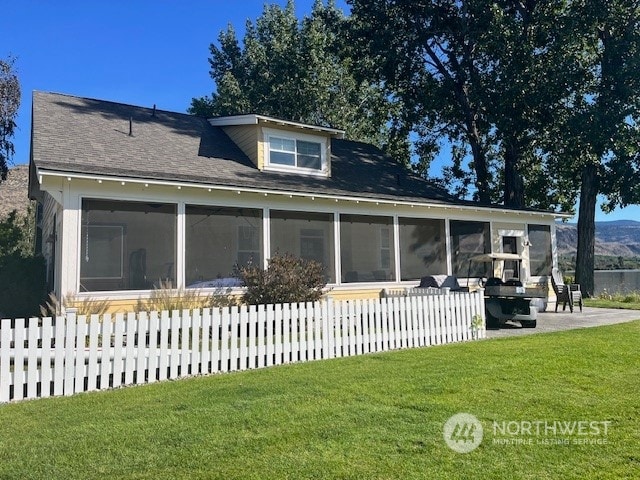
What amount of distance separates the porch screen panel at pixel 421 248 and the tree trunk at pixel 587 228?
372 inches

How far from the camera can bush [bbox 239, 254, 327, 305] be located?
33.9 ft

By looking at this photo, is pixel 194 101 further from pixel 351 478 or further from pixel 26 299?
pixel 351 478

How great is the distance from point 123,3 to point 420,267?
13.4m

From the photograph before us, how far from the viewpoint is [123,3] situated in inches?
672

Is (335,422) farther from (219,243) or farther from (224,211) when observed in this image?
(219,243)

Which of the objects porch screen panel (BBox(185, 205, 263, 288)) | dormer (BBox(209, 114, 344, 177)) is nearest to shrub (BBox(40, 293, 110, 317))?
porch screen panel (BBox(185, 205, 263, 288))

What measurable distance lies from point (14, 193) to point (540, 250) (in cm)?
4040

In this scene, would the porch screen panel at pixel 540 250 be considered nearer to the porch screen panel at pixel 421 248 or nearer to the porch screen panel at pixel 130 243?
the porch screen panel at pixel 421 248

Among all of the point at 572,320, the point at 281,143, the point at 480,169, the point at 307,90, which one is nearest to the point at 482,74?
the point at 480,169

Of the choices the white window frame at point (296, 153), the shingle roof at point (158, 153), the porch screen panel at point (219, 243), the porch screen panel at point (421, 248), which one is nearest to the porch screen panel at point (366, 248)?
the porch screen panel at point (421, 248)

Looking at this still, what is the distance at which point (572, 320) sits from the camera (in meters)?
13.2

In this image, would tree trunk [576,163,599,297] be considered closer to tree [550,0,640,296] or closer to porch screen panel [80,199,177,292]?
tree [550,0,640,296]

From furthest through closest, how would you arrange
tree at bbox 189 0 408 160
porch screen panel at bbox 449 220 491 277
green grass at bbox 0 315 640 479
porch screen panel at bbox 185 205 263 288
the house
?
tree at bbox 189 0 408 160 → porch screen panel at bbox 449 220 491 277 → porch screen panel at bbox 185 205 263 288 → the house → green grass at bbox 0 315 640 479

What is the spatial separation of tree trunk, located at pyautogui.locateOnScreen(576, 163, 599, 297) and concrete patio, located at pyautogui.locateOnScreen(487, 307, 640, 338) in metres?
6.00
